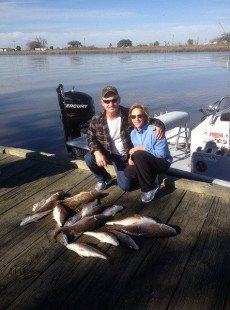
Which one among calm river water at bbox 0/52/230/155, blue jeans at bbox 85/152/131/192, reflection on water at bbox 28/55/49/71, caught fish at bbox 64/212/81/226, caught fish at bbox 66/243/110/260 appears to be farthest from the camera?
reflection on water at bbox 28/55/49/71

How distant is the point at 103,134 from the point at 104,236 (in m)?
1.49

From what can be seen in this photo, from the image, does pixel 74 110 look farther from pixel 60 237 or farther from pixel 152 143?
pixel 60 237

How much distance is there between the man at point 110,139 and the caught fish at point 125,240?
40.6 inches

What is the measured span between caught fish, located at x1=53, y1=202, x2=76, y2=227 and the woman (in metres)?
0.89

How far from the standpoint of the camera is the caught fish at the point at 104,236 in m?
2.98

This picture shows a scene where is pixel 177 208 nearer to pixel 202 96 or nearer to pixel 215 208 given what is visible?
pixel 215 208

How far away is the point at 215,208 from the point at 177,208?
44cm

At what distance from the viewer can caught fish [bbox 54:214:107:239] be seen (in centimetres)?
318

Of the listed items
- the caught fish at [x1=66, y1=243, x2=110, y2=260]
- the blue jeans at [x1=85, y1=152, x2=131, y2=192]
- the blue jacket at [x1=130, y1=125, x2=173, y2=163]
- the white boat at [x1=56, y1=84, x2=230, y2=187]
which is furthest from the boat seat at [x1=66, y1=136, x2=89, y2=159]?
the caught fish at [x1=66, y1=243, x2=110, y2=260]

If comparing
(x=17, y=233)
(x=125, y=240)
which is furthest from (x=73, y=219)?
(x=125, y=240)

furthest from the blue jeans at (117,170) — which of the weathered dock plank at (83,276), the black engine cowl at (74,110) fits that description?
the black engine cowl at (74,110)

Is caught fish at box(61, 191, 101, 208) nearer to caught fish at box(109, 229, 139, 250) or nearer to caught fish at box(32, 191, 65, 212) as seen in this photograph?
caught fish at box(32, 191, 65, 212)

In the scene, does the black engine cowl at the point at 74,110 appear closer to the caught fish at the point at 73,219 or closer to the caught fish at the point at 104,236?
the caught fish at the point at 73,219

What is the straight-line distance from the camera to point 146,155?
143 inches
